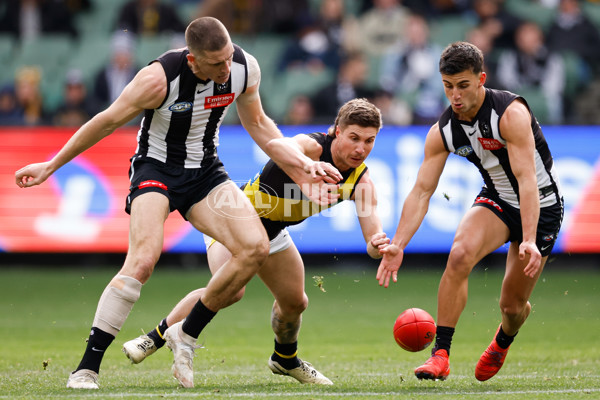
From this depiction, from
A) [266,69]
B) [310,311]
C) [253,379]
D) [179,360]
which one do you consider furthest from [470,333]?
[266,69]

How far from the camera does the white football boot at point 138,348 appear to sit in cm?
679

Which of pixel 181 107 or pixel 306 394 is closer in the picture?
pixel 306 394

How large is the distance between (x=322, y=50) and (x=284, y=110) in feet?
4.69

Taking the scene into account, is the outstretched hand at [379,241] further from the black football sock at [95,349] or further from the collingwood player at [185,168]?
the black football sock at [95,349]

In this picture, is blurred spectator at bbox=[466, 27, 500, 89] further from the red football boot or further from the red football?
the red football boot

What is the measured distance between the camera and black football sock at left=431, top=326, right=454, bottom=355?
6.59 metres

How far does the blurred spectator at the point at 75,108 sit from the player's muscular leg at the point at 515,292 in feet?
31.6

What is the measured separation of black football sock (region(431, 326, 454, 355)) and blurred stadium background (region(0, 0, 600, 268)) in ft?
21.8

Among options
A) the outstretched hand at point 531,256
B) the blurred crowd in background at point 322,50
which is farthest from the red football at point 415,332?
the blurred crowd in background at point 322,50

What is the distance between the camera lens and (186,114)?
266 inches

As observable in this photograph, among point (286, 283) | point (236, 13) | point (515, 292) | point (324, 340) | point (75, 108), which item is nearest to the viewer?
point (515, 292)

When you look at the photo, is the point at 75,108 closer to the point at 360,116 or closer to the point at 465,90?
the point at 360,116

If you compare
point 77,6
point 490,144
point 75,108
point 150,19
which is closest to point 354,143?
point 490,144

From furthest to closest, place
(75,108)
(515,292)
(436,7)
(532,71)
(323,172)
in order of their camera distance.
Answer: (436,7) → (75,108) → (532,71) → (515,292) → (323,172)
